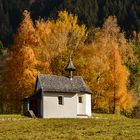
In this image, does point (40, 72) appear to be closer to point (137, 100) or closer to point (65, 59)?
point (65, 59)

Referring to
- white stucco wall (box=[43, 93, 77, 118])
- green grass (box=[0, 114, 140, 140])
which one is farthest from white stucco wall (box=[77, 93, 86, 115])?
green grass (box=[0, 114, 140, 140])

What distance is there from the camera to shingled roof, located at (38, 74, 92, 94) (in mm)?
66875

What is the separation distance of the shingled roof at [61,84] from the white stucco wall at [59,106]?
0.69 meters

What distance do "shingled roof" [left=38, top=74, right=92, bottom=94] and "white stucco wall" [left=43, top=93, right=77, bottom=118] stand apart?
2.28ft

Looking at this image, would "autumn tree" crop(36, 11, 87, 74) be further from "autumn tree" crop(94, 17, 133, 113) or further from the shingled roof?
the shingled roof

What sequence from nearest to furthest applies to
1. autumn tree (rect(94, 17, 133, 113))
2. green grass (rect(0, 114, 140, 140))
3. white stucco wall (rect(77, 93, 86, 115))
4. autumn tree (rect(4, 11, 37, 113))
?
green grass (rect(0, 114, 140, 140)) → white stucco wall (rect(77, 93, 86, 115)) → autumn tree (rect(4, 11, 37, 113)) → autumn tree (rect(94, 17, 133, 113))

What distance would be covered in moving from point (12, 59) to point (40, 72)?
472 centimetres

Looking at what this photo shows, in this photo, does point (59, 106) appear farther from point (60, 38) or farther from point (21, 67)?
point (60, 38)

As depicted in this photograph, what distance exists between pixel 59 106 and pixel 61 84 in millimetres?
2995

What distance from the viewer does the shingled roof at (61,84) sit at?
66.9m

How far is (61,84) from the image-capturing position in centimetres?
6812

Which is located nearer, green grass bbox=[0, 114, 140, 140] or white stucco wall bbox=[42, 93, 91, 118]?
green grass bbox=[0, 114, 140, 140]

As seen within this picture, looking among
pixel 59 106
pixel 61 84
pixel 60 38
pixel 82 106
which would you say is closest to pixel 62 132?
pixel 59 106

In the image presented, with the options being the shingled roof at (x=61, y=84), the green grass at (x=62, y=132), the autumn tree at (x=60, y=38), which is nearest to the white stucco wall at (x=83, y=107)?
the shingled roof at (x=61, y=84)
